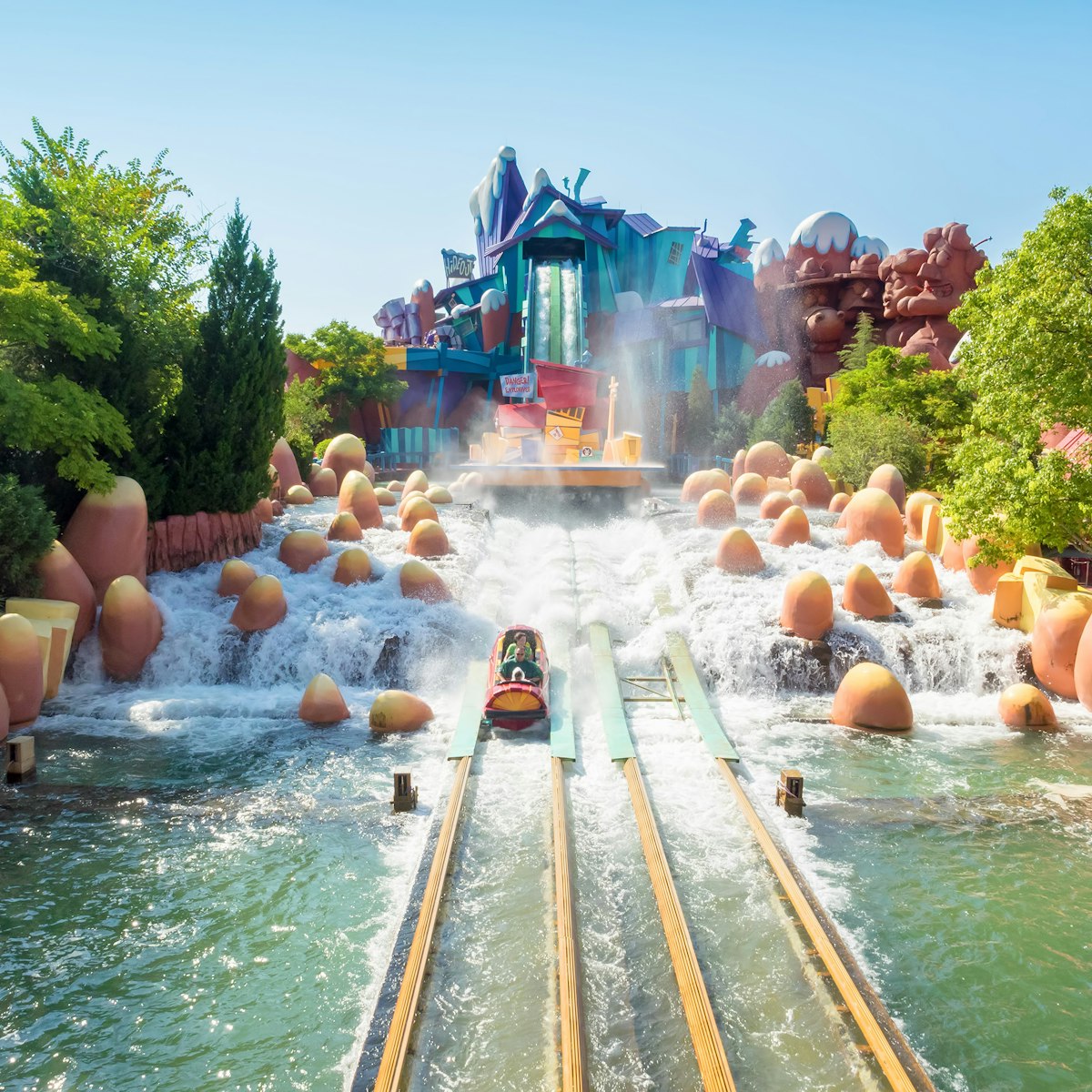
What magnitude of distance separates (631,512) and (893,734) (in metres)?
14.4

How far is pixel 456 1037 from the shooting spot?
20.7 ft

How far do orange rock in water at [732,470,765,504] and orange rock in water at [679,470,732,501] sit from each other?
0.42m

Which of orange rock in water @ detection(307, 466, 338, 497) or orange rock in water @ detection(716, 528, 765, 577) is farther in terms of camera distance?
orange rock in water @ detection(307, 466, 338, 497)

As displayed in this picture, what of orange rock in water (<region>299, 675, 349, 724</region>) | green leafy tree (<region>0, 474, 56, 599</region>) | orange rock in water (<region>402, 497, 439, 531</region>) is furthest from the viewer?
orange rock in water (<region>402, 497, 439, 531</region>)

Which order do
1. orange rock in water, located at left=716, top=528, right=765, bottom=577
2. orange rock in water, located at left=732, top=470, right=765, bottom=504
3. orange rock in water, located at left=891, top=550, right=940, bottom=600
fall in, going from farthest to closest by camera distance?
1. orange rock in water, located at left=732, top=470, right=765, bottom=504
2. orange rock in water, located at left=716, top=528, right=765, bottom=577
3. orange rock in water, located at left=891, top=550, right=940, bottom=600

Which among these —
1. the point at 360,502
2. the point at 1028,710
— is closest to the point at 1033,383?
the point at 1028,710

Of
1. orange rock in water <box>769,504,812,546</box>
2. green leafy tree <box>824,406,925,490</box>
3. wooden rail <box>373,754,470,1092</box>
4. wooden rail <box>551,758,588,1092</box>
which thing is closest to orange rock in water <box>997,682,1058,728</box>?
orange rock in water <box>769,504,812,546</box>

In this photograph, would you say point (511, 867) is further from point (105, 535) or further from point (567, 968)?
point (105, 535)

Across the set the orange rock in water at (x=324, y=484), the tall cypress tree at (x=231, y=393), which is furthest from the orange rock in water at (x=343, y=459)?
the tall cypress tree at (x=231, y=393)

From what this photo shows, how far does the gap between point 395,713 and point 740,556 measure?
8.00 m

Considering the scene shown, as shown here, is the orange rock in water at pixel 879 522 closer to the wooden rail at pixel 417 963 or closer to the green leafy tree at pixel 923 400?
the green leafy tree at pixel 923 400

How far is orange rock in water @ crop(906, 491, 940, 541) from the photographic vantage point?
786 inches

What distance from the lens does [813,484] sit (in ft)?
80.8

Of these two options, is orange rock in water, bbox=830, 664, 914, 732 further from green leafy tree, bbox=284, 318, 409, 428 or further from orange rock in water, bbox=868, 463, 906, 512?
green leafy tree, bbox=284, 318, 409, 428
